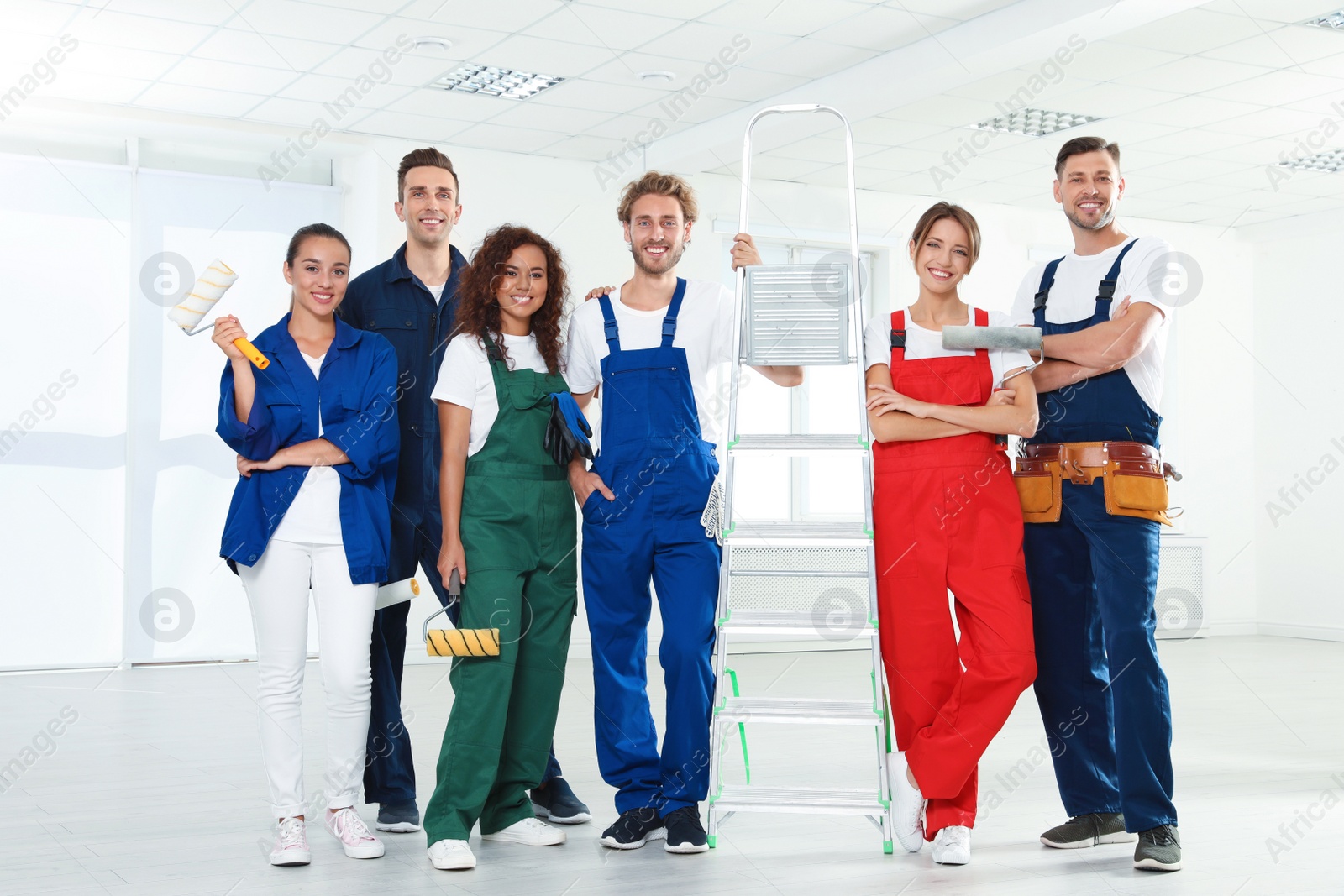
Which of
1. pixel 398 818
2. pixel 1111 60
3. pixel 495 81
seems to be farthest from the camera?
pixel 495 81

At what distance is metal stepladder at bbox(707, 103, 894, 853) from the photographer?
9.58 ft

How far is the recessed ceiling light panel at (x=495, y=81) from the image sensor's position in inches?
253

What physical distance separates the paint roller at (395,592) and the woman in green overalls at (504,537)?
9.5 inches

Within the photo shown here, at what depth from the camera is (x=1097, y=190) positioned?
304 cm

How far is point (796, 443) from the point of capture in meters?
3.12

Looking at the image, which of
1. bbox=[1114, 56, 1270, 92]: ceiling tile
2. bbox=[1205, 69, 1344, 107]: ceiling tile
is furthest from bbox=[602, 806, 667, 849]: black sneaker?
bbox=[1205, 69, 1344, 107]: ceiling tile

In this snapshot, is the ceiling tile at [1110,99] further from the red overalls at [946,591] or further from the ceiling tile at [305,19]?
the red overalls at [946,591]

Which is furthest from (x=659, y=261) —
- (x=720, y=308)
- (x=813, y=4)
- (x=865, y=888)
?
(x=813, y=4)

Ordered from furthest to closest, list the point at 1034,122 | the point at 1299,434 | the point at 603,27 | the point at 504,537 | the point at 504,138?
the point at 1299,434
the point at 504,138
the point at 1034,122
the point at 603,27
the point at 504,537

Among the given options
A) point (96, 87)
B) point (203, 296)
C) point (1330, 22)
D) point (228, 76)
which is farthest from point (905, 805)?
point (96, 87)

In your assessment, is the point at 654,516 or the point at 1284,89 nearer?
the point at 654,516

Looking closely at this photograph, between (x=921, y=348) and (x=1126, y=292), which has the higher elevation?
(x=1126, y=292)

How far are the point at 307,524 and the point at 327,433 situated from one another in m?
0.22

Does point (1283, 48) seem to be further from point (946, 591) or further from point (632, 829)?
point (632, 829)
